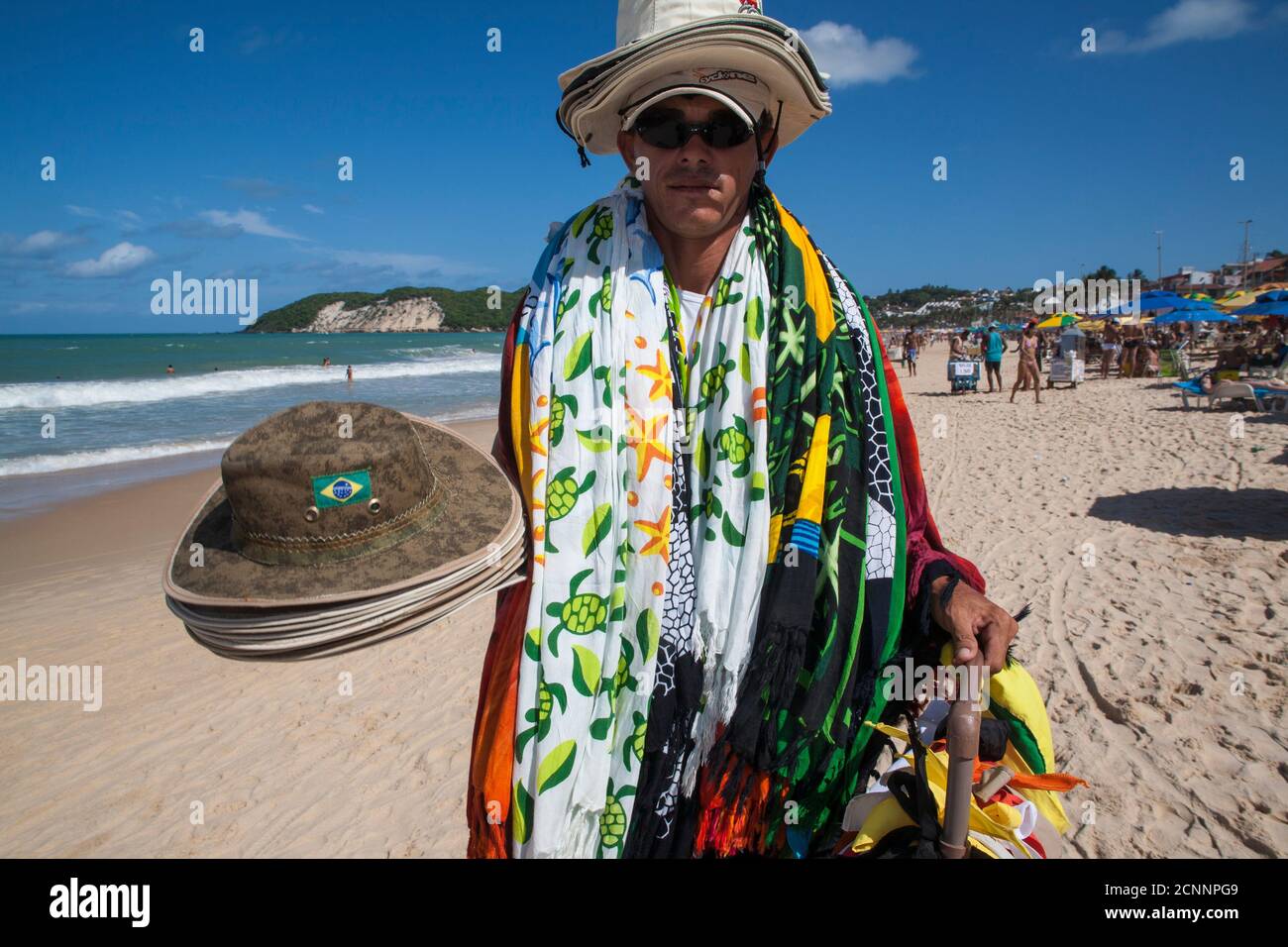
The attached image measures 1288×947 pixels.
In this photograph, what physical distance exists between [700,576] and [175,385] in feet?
92.2

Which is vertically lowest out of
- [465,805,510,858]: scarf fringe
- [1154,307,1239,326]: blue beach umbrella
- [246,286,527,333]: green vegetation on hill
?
[465,805,510,858]: scarf fringe

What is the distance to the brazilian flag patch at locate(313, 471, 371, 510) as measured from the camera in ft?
3.39

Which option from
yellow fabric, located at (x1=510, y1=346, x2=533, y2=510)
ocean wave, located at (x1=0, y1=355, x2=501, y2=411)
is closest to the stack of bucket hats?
yellow fabric, located at (x1=510, y1=346, x2=533, y2=510)

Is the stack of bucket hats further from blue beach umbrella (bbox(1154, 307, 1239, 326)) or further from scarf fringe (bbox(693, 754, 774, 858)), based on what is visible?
blue beach umbrella (bbox(1154, 307, 1239, 326))

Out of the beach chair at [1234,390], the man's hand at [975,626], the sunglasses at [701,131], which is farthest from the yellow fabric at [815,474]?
the beach chair at [1234,390]

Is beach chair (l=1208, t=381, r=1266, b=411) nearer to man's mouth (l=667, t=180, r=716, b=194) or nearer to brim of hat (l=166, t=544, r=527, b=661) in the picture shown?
man's mouth (l=667, t=180, r=716, b=194)

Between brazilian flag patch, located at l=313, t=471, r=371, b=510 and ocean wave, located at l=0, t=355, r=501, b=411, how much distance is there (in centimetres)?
2242

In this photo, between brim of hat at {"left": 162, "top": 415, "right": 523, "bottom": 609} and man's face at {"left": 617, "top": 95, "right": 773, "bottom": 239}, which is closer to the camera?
brim of hat at {"left": 162, "top": 415, "right": 523, "bottom": 609}

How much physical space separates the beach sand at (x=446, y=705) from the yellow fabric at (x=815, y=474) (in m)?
2.58

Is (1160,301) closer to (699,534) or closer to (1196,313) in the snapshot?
(1196,313)

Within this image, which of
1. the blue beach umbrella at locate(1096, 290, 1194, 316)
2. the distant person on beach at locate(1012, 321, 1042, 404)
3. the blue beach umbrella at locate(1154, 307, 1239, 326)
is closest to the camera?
the distant person on beach at locate(1012, 321, 1042, 404)

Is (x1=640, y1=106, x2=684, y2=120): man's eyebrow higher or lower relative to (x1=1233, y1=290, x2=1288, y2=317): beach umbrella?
lower

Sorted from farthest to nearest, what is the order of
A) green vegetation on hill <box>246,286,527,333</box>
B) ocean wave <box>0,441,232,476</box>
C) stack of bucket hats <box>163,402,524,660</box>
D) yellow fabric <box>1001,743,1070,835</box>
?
green vegetation on hill <box>246,286,527,333</box>, ocean wave <box>0,441,232,476</box>, yellow fabric <box>1001,743,1070,835</box>, stack of bucket hats <box>163,402,524,660</box>
